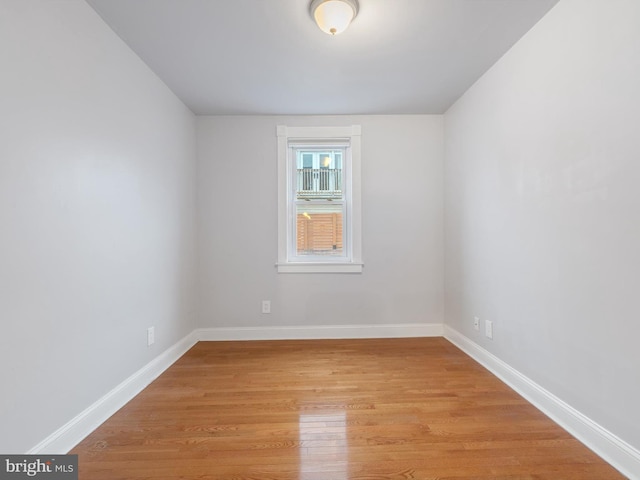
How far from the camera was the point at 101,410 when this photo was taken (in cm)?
168

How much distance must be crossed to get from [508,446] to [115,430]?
2.10 m

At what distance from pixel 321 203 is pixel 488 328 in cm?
198

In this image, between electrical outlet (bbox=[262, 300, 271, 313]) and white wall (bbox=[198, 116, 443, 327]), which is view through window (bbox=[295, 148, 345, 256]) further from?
electrical outlet (bbox=[262, 300, 271, 313])

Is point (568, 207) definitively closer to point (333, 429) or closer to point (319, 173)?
point (333, 429)

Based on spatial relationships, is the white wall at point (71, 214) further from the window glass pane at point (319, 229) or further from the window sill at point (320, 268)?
the window glass pane at point (319, 229)

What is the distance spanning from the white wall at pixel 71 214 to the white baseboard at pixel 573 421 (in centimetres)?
263

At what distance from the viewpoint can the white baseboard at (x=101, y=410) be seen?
1.38m

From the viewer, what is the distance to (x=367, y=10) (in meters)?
1.68

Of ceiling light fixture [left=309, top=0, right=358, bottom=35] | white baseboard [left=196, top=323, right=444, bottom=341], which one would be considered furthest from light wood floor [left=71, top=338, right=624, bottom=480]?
ceiling light fixture [left=309, top=0, right=358, bottom=35]

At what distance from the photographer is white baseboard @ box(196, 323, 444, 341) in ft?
10.1

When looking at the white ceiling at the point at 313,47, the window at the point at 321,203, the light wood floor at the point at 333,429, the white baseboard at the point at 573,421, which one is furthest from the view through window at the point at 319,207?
the white baseboard at the point at 573,421

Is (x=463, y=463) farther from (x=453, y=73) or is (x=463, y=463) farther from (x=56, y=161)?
(x=453, y=73)

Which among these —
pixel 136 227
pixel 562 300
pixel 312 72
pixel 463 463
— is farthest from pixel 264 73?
pixel 463 463

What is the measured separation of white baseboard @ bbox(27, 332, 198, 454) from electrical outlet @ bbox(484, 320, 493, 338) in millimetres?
2672
